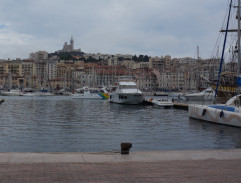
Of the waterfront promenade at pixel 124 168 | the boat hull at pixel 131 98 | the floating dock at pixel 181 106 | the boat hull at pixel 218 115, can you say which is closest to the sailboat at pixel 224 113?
the boat hull at pixel 218 115

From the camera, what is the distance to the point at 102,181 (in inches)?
356

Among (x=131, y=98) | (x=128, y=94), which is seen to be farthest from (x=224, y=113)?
(x=128, y=94)

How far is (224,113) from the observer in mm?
31797

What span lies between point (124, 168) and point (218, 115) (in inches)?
923

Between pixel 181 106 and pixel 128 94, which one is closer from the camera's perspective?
pixel 181 106

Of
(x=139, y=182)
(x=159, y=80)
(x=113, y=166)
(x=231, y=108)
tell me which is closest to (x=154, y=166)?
(x=113, y=166)

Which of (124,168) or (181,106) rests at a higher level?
(124,168)

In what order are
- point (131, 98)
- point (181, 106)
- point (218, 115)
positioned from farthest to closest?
point (131, 98) → point (181, 106) → point (218, 115)

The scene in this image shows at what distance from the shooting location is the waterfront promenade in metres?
9.38

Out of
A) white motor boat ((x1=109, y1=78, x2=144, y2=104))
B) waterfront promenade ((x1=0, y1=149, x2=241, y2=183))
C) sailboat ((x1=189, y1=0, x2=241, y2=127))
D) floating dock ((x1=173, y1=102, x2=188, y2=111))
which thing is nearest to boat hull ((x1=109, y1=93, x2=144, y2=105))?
white motor boat ((x1=109, y1=78, x2=144, y2=104))

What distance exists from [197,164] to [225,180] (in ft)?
7.98

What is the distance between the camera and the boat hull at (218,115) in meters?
30.1

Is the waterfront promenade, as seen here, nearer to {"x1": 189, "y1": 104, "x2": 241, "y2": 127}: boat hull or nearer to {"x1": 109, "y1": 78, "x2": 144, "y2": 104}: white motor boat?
{"x1": 189, "y1": 104, "x2": 241, "y2": 127}: boat hull

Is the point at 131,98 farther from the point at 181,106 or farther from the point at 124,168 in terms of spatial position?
the point at 124,168
